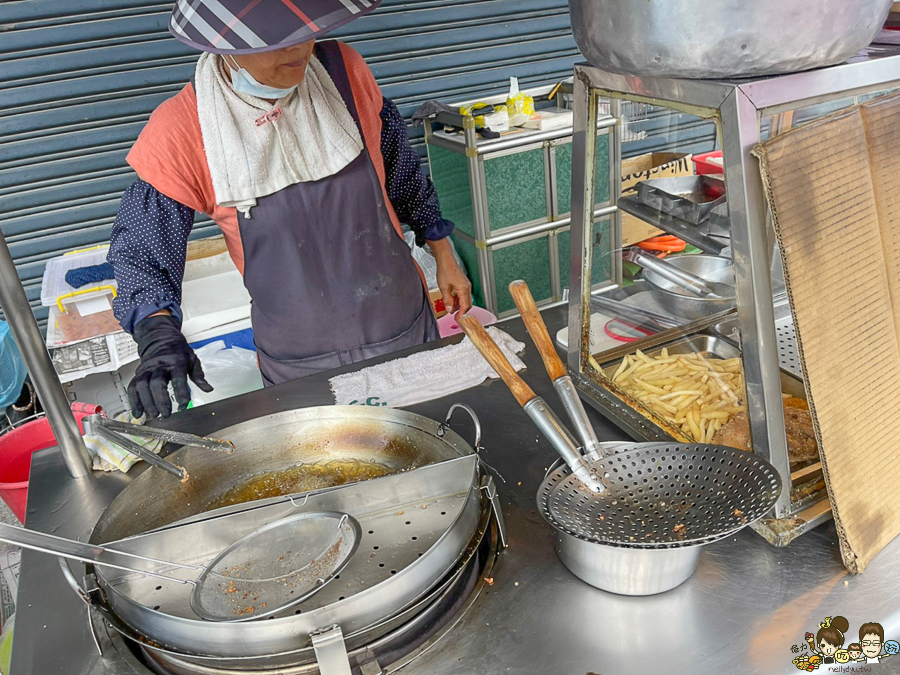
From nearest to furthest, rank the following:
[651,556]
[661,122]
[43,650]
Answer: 1. [651,556]
2. [43,650]
3. [661,122]

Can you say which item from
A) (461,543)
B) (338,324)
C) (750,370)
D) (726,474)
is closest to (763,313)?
(750,370)

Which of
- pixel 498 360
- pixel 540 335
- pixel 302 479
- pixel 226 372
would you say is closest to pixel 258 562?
pixel 302 479

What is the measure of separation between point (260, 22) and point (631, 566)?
4.92ft

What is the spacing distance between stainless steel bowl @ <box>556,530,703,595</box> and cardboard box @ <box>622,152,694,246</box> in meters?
0.71

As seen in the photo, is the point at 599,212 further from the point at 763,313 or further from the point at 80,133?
the point at 80,133

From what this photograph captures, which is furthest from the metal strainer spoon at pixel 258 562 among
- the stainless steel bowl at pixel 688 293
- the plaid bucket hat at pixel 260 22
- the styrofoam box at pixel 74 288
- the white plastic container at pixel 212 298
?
the styrofoam box at pixel 74 288

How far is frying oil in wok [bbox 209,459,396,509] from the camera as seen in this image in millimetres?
1521

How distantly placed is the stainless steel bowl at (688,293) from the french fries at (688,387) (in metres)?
0.10

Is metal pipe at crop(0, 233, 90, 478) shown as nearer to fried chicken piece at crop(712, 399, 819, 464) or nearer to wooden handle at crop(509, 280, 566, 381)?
wooden handle at crop(509, 280, 566, 381)

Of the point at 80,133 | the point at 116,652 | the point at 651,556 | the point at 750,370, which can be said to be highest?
the point at 80,133

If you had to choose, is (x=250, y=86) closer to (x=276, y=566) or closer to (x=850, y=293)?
(x=276, y=566)

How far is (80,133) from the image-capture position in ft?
12.6

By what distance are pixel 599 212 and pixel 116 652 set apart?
1.32m

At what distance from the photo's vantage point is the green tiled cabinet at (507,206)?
14.0ft
